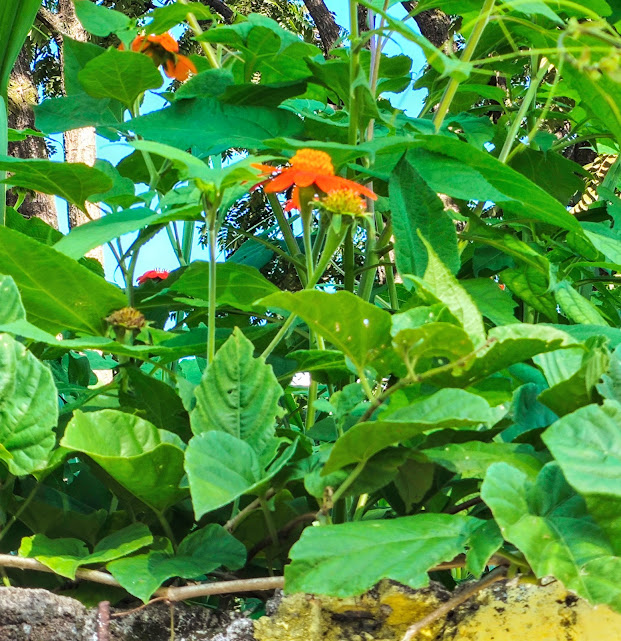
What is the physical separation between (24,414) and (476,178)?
1.12 ft

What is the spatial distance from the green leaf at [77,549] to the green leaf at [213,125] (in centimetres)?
31

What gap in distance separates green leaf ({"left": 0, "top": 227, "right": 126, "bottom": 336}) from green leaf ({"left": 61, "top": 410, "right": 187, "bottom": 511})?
0.42ft

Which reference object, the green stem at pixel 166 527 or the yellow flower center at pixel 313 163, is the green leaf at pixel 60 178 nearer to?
the yellow flower center at pixel 313 163

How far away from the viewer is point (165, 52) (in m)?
0.83

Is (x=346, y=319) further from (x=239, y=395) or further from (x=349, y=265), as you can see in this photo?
(x=349, y=265)

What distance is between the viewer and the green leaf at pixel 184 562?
0.42 meters

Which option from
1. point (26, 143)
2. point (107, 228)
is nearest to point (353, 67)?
point (107, 228)

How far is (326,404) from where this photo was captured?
505 mm

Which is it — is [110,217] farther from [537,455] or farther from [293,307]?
[537,455]

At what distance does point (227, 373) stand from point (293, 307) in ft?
0.29

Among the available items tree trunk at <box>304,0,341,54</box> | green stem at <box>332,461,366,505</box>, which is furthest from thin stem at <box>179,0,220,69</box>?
tree trunk at <box>304,0,341,54</box>

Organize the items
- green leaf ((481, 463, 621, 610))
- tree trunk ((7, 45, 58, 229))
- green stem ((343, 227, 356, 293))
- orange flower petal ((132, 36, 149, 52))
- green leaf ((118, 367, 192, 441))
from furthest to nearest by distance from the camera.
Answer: tree trunk ((7, 45, 58, 229))
orange flower petal ((132, 36, 149, 52))
green stem ((343, 227, 356, 293))
green leaf ((118, 367, 192, 441))
green leaf ((481, 463, 621, 610))

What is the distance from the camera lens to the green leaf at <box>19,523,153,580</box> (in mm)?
434

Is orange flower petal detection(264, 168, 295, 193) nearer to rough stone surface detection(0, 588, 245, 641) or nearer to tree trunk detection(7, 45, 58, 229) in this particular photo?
rough stone surface detection(0, 588, 245, 641)
